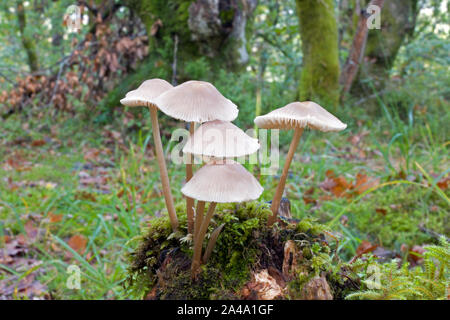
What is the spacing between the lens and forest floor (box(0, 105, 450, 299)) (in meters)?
2.18

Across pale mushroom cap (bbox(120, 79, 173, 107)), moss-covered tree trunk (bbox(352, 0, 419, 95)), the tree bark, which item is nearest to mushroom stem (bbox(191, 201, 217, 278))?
pale mushroom cap (bbox(120, 79, 173, 107))

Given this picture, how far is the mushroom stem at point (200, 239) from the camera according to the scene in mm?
1103

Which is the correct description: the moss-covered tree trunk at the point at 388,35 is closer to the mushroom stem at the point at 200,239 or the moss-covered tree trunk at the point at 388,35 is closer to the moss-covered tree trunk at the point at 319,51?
the moss-covered tree trunk at the point at 319,51

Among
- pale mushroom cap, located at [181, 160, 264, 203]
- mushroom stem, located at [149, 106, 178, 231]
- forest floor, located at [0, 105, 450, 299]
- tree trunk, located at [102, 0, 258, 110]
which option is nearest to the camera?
pale mushroom cap, located at [181, 160, 264, 203]

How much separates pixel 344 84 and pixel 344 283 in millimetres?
4158

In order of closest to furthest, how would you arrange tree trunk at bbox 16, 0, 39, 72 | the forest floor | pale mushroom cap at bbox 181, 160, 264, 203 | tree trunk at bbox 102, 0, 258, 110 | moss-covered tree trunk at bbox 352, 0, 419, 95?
pale mushroom cap at bbox 181, 160, 264, 203
the forest floor
tree trunk at bbox 102, 0, 258, 110
moss-covered tree trunk at bbox 352, 0, 419, 95
tree trunk at bbox 16, 0, 39, 72

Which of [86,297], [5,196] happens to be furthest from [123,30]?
[86,297]

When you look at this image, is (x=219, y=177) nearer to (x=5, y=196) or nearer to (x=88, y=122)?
(x=5, y=196)

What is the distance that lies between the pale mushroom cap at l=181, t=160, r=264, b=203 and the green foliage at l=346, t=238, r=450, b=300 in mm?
467

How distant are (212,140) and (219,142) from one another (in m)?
0.02

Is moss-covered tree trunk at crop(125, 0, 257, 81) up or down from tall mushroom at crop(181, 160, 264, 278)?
up

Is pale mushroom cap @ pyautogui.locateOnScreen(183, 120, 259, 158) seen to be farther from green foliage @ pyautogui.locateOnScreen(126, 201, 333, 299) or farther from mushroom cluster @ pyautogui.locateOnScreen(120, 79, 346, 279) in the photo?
green foliage @ pyautogui.locateOnScreen(126, 201, 333, 299)

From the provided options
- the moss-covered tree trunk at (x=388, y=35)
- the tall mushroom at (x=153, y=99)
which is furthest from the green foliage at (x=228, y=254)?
the moss-covered tree trunk at (x=388, y=35)

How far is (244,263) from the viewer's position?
1209 mm
